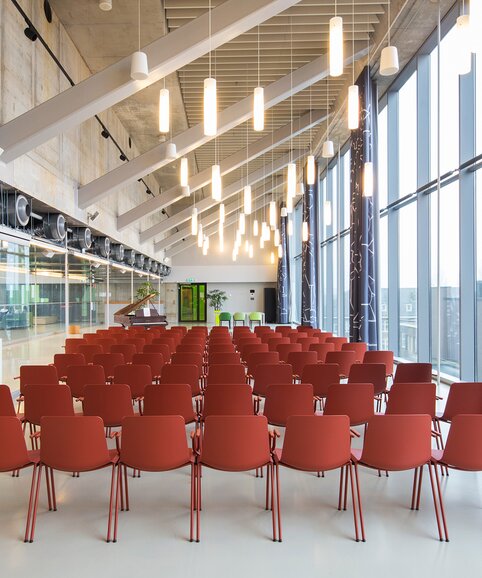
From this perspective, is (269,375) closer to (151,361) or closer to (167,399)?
(167,399)

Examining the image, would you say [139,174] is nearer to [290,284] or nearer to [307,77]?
[307,77]

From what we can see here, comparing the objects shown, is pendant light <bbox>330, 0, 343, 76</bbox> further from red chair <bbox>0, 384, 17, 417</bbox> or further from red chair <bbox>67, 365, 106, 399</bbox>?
red chair <bbox>0, 384, 17, 417</bbox>

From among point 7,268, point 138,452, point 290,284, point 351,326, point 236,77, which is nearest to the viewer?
point 138,452

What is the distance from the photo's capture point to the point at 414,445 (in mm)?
2977

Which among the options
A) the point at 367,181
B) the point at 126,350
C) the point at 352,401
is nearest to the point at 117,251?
the point at 126,350

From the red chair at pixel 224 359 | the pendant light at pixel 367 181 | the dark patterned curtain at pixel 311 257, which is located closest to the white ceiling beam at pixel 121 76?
the pendant light at pixel 367 181

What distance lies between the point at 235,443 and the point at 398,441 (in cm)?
100

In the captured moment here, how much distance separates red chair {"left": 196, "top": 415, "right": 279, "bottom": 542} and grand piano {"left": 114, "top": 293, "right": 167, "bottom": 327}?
1184cm

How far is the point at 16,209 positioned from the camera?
779cm

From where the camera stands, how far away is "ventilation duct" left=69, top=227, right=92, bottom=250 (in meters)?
11.7

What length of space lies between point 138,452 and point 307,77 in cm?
927

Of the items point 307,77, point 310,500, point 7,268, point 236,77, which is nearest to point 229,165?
point 236,77

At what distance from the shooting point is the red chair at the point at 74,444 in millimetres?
2924

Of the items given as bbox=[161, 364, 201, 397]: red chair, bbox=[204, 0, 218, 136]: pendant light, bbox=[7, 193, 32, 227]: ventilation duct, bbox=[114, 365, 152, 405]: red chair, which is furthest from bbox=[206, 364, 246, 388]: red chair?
bbox=[7, 193, 32, 227]: ventilation duct
